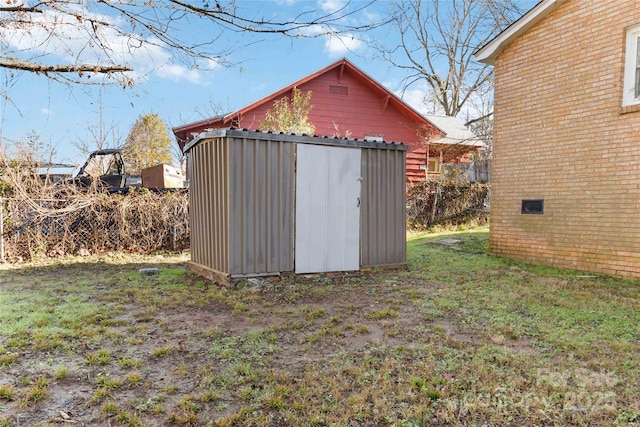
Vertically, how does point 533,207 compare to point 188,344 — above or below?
above

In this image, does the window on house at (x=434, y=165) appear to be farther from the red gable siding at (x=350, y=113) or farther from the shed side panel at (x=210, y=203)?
the shed side panel at (x=210, y=203)

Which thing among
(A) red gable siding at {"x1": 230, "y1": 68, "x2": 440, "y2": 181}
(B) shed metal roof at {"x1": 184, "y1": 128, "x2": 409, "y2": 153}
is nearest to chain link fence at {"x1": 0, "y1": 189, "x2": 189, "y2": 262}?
→ (B) shed metal roof at {"x1": 184, "y1": 128, "x2": 409, "y2": 153}

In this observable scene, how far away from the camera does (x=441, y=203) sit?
12.5 m

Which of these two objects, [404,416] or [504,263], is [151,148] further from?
[404,416]

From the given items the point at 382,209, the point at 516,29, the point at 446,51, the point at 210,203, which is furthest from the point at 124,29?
the point at 446,51

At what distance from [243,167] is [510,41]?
5776 millimetres

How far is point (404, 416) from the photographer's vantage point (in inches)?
90.4

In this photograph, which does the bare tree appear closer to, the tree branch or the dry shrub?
the dry shrub

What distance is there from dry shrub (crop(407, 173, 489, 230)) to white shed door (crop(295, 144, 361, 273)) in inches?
257

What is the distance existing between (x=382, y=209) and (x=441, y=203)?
658 cm

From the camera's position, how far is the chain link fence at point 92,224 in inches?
289

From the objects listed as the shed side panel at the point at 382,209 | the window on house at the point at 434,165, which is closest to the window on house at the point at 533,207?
the shed side panel at the point at 382,209

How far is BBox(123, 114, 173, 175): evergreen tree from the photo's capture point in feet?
84.5

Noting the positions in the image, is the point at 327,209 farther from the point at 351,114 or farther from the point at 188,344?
the point at 351,114
